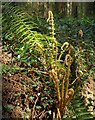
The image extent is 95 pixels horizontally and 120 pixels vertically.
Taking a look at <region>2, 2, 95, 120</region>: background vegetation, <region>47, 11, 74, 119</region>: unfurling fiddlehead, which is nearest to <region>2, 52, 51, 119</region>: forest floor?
<region>2, 2, 95, 120</region>: background vegetation

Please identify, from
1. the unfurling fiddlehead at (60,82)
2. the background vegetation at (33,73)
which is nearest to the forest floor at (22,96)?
the background vegetation at (33,73)

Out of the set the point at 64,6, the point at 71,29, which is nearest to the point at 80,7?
the point at 64,6

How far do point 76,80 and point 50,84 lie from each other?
31 cm

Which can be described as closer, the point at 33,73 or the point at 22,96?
the point at 22,96

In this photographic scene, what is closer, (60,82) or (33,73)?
(60,82)

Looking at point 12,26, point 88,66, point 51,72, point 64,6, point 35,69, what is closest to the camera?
point 51,72

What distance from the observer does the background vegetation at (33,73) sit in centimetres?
245

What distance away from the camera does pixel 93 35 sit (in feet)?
11.8

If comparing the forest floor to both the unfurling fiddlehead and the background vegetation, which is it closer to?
the background vegetation

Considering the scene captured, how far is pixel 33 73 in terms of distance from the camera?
265cm

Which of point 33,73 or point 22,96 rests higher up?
point 33,73

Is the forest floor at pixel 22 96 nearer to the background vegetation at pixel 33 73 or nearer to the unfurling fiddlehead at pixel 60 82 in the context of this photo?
the background vegetation at pixel 33 73

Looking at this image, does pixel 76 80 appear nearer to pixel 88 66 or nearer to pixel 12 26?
pixel 88 66

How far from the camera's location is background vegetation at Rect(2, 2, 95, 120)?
245 centimetres
